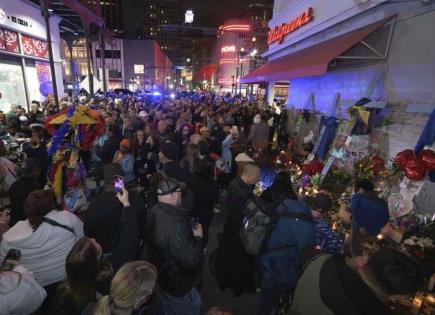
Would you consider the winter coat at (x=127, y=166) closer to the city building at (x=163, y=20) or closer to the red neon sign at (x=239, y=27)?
the red neon sign at (x=239, y=27)

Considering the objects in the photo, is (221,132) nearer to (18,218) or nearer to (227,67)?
(18,218)

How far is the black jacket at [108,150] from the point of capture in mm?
6191

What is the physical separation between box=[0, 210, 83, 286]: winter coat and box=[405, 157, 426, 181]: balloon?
4635mm

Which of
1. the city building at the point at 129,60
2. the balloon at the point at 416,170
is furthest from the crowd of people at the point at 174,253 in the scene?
the city building at the point at 129,60

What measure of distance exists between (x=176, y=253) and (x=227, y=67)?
68800 millimetres

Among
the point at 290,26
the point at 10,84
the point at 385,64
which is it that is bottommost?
the point at 10,84

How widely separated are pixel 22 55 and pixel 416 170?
19797mm

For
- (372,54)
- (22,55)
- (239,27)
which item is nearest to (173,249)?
(372,54)

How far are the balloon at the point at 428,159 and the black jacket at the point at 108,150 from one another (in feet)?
19.4

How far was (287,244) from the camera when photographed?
303 cm

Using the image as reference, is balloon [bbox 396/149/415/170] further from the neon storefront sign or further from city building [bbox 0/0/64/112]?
the neon storefront sign

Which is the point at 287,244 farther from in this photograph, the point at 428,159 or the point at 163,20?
the point at 163,20

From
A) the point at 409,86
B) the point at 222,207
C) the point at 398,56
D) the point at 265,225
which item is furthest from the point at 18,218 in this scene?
the point at 398,56

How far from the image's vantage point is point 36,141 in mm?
5875
